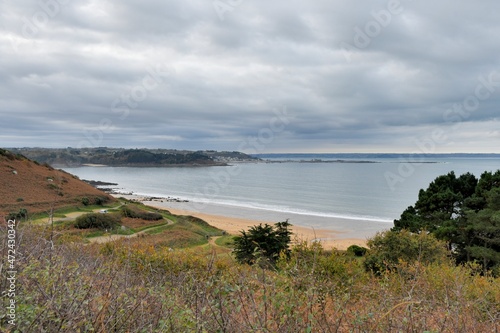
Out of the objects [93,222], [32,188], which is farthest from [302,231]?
[32,188]


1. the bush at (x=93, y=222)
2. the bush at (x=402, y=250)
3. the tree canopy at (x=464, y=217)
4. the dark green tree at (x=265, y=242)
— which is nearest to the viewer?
the bush at (x=402, y=250)

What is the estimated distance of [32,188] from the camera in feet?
151

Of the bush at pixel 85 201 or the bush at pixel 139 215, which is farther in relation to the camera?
the bush at pixel 85 201

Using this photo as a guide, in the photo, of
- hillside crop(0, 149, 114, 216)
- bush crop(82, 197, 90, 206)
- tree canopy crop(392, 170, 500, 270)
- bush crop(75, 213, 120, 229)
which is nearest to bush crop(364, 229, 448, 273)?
tree canopy crop(392, 170, 500, 270)

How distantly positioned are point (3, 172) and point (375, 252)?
47.7 meters

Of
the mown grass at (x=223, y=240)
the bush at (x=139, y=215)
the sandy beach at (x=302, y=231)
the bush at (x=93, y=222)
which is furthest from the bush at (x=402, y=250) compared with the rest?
the bush at (x=139, y=215)

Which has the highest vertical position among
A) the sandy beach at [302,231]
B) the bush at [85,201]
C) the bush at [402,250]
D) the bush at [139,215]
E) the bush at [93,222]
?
the bush at [402,250]

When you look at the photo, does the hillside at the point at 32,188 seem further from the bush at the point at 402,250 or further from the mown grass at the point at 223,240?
the bush at the point at 402,250

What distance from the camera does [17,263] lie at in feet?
17.7

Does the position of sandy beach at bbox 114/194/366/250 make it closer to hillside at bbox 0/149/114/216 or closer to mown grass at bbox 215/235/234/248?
mown grass at bbox 215/235/234/248

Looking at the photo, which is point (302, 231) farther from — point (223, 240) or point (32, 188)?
point (32, 188)

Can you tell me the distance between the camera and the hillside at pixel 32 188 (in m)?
40.1

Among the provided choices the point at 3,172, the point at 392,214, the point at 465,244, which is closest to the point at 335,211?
the point at 392,214

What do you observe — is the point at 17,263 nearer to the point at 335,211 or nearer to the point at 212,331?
the point at 212,331
